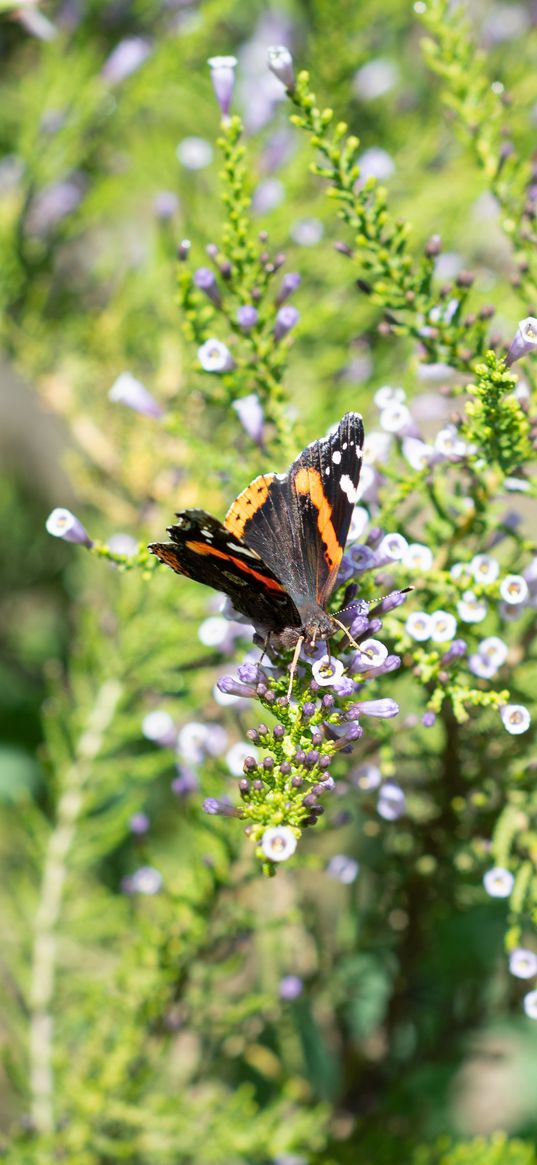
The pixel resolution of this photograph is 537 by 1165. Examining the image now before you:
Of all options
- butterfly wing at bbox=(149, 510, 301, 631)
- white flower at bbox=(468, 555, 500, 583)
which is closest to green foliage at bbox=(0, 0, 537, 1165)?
Answer: white flower at bbox=(468, 555, 500, 583)

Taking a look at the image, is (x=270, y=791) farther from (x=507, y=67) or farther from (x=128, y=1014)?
(x=507, y=67)

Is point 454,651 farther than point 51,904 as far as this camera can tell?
No

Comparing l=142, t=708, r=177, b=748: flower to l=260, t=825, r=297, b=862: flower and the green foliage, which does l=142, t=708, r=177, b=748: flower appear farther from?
l=260, t=825, r=297, b=862: flower

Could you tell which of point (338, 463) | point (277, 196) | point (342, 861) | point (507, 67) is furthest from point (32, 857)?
point (507, 67)

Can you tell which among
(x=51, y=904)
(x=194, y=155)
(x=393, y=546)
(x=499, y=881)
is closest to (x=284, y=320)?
(x=393, y=546)

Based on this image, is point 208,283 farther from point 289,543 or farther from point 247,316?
point 289,543

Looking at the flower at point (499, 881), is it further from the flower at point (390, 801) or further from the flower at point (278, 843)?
the flower at point (278, 843)
